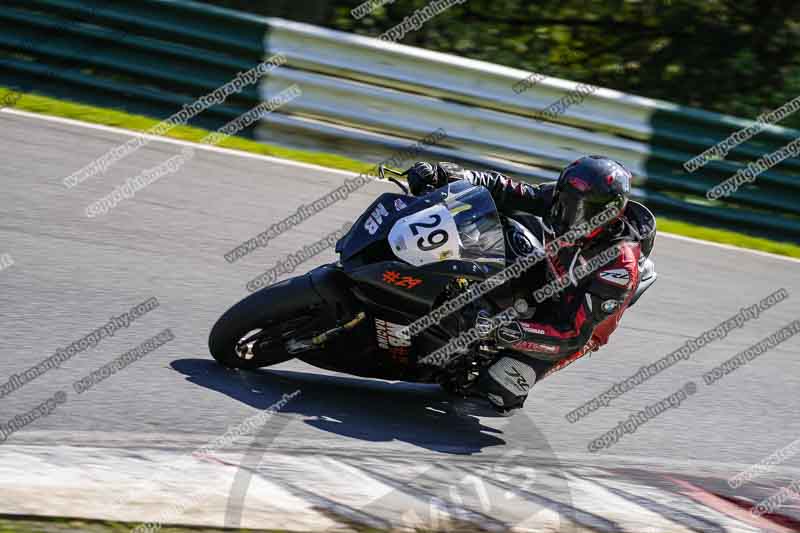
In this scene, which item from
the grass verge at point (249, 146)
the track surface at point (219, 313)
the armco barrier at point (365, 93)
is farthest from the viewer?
the armco barrier at point (365, 93)

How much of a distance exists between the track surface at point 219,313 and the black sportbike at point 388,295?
241mm

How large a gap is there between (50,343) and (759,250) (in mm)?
6525

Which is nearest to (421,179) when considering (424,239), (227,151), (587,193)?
(424,239)

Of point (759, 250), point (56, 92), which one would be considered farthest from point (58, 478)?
point (759, 250)

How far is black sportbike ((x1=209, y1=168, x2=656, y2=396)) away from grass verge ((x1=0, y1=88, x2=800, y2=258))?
4148 millimetres

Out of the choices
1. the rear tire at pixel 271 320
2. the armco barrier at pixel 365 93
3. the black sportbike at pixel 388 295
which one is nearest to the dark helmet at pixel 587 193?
the black sportbike at pixel 388 295

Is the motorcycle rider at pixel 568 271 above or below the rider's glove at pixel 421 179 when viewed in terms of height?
below

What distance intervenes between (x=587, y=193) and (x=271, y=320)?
5.43ft

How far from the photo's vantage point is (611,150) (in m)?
10.1

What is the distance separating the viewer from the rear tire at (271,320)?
5199 millimetres

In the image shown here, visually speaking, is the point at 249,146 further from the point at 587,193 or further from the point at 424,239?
the point at 587,193

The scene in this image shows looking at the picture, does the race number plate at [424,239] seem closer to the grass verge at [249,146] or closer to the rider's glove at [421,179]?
the rider's glove at [421,179]

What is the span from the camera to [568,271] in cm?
558

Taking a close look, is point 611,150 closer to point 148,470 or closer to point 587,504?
point 587,504
